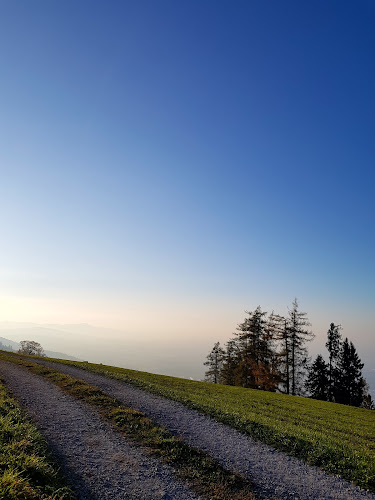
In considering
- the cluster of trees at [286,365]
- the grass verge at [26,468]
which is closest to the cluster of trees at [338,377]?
the cluster of trees at [286,365]

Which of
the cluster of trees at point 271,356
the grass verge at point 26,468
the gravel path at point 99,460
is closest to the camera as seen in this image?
the grass verge at point 26,468

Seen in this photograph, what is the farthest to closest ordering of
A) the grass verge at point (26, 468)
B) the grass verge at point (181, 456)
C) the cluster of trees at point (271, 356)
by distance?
the cluster of trees at point (271, 356)
the grass verge at point (181, 456)
the grass verge at point (26, 468)

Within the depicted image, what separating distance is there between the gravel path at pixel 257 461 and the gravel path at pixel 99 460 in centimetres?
250

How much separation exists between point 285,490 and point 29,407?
13.0 m

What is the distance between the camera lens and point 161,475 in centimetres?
873

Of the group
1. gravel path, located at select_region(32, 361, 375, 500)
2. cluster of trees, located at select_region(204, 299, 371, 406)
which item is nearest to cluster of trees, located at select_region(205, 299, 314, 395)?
cluster of trees, located at select_region(204, 299, 371, 406)

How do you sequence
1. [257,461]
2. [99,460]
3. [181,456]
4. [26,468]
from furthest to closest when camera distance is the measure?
[257,461] → [181,456] → [99,460] → [26,468]

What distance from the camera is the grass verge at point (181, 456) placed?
8258 millimetres

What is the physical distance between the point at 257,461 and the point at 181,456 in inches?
112

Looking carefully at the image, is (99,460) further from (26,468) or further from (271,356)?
(271,356)

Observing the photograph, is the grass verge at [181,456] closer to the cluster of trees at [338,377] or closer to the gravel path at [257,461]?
the gravel path at [257,461]

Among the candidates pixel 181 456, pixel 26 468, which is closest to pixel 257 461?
pixel 181 456

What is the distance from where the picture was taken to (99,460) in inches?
366

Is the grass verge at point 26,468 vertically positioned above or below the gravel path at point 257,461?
above
